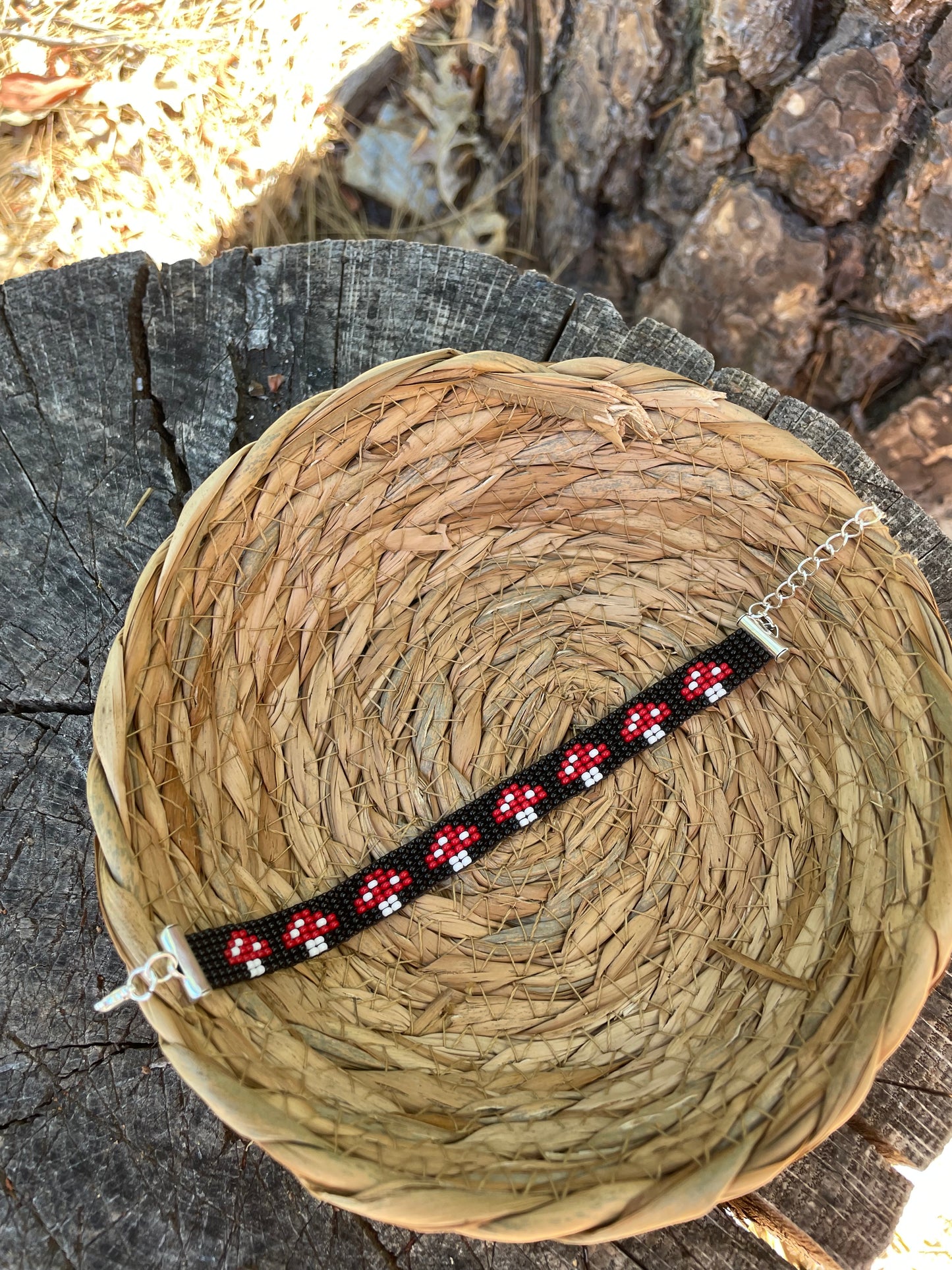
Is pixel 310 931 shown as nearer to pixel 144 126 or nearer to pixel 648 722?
pixel 648 722

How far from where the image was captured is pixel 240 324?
35.7 inches

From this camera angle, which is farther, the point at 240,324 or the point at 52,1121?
the point at 240,324

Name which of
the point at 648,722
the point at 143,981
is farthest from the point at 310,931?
the point at 648,722

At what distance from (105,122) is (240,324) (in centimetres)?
70

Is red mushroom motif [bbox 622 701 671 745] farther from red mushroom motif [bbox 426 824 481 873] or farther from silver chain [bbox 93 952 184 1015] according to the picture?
silver chain [bbox 93 952 184 1015]

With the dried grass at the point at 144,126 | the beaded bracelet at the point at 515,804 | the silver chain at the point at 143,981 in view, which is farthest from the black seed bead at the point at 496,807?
the dried grass at the point at 144,126

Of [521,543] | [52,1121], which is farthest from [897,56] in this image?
[52,1121]

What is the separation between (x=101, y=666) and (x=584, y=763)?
50 cm

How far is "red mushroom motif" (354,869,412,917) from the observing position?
855mm

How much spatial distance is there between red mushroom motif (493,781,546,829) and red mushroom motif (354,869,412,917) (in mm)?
119

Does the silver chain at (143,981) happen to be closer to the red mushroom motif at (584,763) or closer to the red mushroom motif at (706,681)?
the red mushroom motif at (584,763)

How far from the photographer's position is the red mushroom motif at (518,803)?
0.91 metres

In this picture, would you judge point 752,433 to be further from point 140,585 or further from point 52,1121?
point 52,1121

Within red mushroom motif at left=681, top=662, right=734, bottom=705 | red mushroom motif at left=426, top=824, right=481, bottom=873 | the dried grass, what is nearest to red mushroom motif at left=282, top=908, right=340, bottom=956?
red mushroom motif at left=426, top=824, right=481, bottom=873
